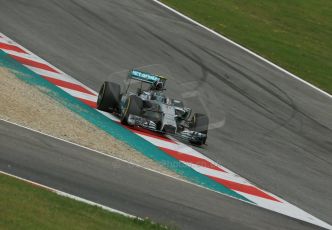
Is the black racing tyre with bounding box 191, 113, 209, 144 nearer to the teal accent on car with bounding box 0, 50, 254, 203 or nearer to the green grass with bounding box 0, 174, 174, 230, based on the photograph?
the teal accent on car with bounding box 0, 50, 254, 203

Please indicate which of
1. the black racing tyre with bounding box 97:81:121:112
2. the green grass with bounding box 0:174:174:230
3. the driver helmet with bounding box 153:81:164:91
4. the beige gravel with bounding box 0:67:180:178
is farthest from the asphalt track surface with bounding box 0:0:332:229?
the green grass with bounding box 0:174:174:230

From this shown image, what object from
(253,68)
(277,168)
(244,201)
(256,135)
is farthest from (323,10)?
(244,201)

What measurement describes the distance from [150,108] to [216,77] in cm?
650

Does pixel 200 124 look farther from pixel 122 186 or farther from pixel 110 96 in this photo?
pixel 122 186

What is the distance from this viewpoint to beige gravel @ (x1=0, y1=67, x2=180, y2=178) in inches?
575

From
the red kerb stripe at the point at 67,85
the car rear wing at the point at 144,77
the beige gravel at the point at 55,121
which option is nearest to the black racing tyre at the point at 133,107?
the car rear wing at the point at 144,77

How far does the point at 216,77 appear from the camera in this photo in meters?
22.6

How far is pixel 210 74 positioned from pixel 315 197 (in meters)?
8.16

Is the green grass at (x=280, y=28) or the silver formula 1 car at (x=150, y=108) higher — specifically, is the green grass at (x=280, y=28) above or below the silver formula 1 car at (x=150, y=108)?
above

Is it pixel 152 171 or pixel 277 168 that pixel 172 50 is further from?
pixel 152 171

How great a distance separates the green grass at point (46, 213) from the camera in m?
8.95

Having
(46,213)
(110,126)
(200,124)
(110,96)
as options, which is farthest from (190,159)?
(46,213)

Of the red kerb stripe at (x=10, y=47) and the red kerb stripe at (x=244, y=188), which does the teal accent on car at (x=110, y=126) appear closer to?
the red kerb stripe at (x=244, y=188)

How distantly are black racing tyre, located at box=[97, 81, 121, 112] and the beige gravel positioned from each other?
0.80 metres
